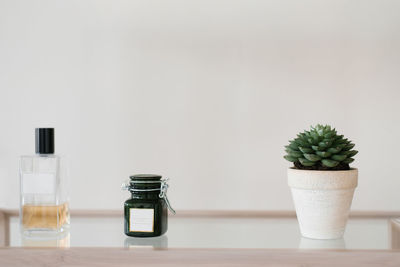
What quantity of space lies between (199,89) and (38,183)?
1.57 ft

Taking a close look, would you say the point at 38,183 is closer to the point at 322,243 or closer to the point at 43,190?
the point at 43,190

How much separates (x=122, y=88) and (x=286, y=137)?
0.45 m

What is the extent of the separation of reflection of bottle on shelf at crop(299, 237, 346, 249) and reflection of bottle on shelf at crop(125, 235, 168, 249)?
235 millimetres

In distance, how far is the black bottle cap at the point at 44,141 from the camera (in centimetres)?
83

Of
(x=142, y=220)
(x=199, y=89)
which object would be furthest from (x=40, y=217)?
(x=199, y=89)

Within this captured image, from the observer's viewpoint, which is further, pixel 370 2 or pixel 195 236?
pixel 370 2

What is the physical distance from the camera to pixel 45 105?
1135 mm

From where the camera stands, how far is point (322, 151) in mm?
758

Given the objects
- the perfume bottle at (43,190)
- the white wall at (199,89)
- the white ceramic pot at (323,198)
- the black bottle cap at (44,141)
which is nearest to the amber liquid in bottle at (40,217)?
the perfume bottle at (43,190)

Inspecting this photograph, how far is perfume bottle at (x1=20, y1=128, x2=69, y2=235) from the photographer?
82 centimetres

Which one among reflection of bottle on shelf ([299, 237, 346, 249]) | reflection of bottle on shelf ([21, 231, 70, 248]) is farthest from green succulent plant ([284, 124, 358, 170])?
reflection of bottle on shelf ([21, 231, 70, 248])

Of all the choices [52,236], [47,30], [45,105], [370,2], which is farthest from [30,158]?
[370,2]

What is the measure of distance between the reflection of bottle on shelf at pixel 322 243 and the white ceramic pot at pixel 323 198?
10 mm

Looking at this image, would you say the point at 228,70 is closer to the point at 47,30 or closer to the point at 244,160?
the point at 244,160
